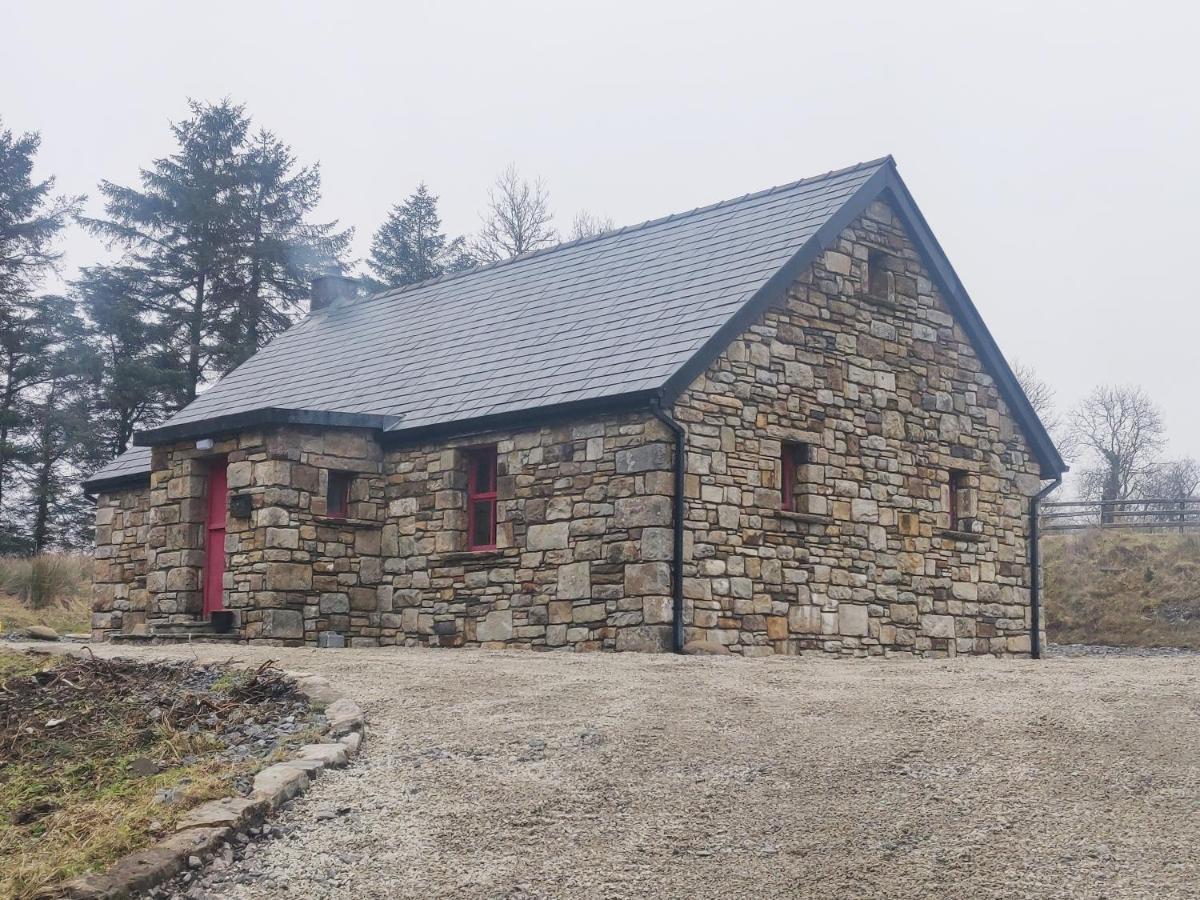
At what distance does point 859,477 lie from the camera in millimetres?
17156

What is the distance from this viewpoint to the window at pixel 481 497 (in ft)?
56.5

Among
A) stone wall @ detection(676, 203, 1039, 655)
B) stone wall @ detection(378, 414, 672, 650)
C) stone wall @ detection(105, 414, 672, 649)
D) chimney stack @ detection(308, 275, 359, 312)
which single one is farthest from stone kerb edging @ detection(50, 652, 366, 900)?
chimney stack @ detection(308, 275, 359, 312)

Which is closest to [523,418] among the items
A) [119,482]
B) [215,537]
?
[215,537]

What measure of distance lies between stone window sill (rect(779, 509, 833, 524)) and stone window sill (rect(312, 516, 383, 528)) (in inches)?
212

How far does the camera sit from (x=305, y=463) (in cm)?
1747

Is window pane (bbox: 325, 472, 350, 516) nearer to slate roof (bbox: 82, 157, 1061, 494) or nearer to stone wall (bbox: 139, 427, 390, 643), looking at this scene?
stone wall (bbox: 139, 427, 390, 643)

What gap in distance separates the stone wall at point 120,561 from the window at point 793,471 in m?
10.6

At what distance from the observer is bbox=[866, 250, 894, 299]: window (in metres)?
18.2

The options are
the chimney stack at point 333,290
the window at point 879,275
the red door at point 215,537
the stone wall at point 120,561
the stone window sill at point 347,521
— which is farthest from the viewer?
the chimney stack at point 333,290

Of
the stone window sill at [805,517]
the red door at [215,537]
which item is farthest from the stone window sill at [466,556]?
the stone window sill at [805,517]

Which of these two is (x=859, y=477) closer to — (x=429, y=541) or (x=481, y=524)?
(x=481, y=524)

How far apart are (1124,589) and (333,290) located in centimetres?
1700

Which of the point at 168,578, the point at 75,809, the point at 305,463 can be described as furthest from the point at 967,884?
the point at 168,578

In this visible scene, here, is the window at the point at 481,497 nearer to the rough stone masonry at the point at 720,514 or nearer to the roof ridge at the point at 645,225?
the rough stone masonry at the point at 720,514
